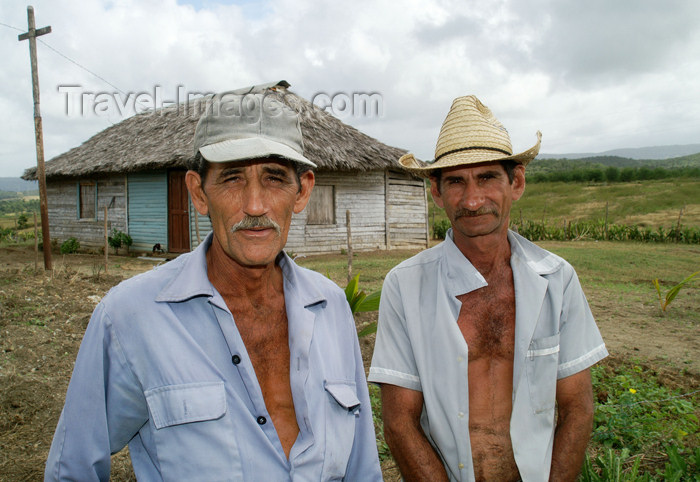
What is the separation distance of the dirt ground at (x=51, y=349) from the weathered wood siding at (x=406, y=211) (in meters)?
7.98

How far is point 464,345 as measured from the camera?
6.49ft

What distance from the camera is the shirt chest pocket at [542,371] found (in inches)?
78.2

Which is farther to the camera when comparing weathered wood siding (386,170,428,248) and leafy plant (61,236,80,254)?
weathered wood siding (386,170,428,248)

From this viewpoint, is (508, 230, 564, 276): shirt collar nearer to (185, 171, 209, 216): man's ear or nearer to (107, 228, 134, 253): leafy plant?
(185, 171, 209, 216): man's ear

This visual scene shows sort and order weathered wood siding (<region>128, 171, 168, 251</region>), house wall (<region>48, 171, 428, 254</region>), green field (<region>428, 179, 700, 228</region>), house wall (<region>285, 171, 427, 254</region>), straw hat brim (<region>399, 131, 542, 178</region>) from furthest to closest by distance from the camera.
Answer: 1. green field (<region>428, 179, 700, 228</region>)
2. house wall (<region>285, 171, 427, 254</region>)
3. house wall (<region>48, 171, 428, 254</region>)
4. weathered wood siding (<region>128, 171, 168, 251</region>)
5. straw hat brim (<region>399, 131, 542, 178</region>)

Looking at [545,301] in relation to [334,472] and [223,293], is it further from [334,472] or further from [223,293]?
[223,293]

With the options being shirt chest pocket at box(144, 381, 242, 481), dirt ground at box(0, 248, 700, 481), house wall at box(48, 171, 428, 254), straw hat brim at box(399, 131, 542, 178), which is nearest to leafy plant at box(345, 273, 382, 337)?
dirt ground at box(0, 248, 700, 481)

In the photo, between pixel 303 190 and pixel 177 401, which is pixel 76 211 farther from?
pixel 177 401

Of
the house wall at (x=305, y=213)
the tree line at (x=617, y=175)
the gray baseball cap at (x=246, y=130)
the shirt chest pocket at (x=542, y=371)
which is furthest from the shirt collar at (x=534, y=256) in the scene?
the tree line at (x=617, y=175)

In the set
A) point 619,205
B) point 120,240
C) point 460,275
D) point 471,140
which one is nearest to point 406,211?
point 120,240

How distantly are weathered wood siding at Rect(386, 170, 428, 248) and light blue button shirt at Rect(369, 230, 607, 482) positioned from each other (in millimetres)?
13150

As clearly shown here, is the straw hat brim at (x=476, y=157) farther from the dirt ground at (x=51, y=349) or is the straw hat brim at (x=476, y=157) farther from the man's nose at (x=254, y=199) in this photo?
the dirt ground at (x=51, y=349)

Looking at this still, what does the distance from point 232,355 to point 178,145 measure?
12.0m

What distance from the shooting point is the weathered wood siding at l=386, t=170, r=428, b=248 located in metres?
15.4
